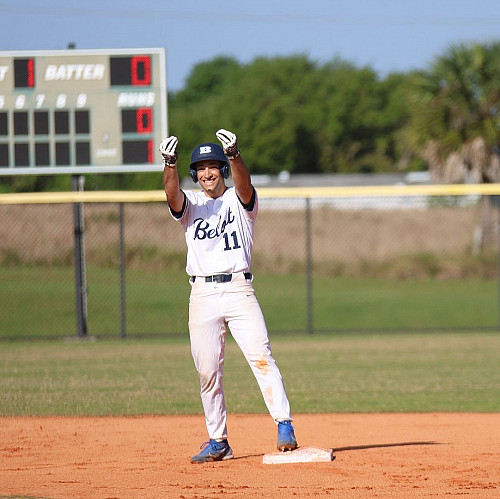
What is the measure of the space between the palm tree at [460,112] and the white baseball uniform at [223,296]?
16454 mm

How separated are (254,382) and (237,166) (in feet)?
17.9

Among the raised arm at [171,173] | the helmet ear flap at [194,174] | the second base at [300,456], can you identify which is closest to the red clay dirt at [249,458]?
the second base at [300,456]

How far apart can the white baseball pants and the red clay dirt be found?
1.61ft

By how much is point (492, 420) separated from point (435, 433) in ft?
3.03

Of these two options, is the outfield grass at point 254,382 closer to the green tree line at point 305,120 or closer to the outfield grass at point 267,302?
the outfield grass at point 267,302

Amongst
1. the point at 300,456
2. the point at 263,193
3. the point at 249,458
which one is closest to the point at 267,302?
the point at 263,193

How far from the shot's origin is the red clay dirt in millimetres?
4863

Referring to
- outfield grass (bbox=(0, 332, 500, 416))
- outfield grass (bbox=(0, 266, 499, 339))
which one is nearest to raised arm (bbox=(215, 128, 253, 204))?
outfield grass (bbox=(0, 332, 500, 416))

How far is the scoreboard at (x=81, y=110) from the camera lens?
14.7 metres

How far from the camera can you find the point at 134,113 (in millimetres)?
14789

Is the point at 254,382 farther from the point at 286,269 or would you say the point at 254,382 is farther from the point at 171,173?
the point at 286,269

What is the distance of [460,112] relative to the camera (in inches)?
848

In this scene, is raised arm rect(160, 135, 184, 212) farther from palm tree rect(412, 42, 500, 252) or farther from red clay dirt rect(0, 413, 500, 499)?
palm tree rect(412, 42, 500, 252)

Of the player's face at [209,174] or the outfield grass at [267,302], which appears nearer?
the player's face at [209,174]
